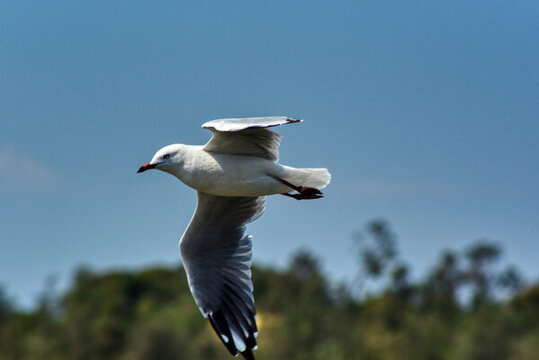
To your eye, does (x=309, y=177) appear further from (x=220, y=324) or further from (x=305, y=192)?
(x=220, y=324)

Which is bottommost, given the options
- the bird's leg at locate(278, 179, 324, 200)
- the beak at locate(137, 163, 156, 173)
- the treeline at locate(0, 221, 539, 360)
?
the treeline at locate(0, 221, 539, 360)

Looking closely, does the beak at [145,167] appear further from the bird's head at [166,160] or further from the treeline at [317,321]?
the treeline at [317,321]

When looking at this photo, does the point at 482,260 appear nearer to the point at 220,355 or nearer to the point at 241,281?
the point at 220,355

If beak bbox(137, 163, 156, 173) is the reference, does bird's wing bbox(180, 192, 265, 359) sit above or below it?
below

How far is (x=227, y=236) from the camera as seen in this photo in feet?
22.4

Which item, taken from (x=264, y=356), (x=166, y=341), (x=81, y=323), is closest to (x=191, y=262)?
(x=166, y=341)

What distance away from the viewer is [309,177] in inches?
A: 238

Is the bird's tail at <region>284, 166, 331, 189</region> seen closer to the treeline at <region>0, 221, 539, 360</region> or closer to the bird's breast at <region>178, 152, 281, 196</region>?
the bird's breast at <region>178, 152, 281, 196</region>

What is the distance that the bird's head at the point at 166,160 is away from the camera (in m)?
5.82

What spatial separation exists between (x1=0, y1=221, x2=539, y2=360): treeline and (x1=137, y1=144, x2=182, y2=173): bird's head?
17.4m

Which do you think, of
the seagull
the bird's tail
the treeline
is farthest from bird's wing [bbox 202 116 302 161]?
the treeline

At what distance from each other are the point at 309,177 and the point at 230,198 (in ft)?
2.71

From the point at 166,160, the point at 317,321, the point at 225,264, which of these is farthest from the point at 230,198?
the point at 317,321

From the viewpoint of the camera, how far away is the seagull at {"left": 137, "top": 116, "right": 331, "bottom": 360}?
5.83m
